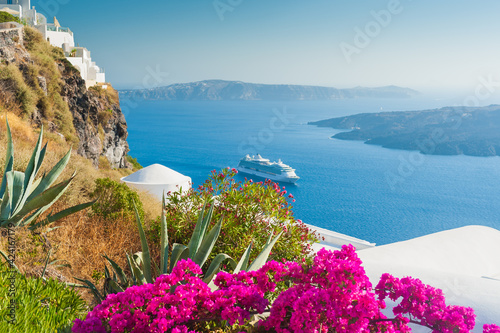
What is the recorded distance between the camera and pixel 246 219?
Result: 4.74 metres

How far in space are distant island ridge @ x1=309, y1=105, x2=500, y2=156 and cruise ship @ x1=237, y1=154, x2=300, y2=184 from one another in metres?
31.5

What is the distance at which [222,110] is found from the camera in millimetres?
129500

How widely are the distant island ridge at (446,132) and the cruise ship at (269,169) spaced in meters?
31.5

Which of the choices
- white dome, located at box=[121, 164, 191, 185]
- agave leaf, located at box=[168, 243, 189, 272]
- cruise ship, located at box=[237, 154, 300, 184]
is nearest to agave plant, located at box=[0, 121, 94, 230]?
agave leaf, located at box=[168, 243, 189, 272]

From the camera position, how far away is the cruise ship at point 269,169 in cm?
5572

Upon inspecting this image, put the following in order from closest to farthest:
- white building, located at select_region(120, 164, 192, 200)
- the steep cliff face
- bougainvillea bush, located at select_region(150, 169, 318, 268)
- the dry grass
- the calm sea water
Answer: the dry grass
bougainvillea bush, located at select_region(150, 169, 318, 268)
white building, located at select_region(120, 164, 192, 200)
the steep cliff face
the calm sea water

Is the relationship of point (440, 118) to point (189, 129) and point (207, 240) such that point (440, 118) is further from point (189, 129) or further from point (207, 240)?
point (207, 240)

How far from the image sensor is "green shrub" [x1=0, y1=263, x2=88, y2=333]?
191 cm

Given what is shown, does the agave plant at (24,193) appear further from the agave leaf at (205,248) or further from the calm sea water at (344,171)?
the calm sea water at (344,171)

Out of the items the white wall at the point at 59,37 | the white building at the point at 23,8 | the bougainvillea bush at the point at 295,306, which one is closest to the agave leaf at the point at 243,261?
the bougainvillea bush at the point at 295,306

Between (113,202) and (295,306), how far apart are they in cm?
466

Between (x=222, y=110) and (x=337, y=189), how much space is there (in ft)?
263

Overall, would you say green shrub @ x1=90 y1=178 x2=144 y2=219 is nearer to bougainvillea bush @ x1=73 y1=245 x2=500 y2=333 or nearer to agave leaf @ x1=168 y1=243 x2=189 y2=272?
Result: agave leaf @ x1=168 y1=243 x2=189 y2=272

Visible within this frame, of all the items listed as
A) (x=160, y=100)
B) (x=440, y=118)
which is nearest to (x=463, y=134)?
(x=440, y=118)
